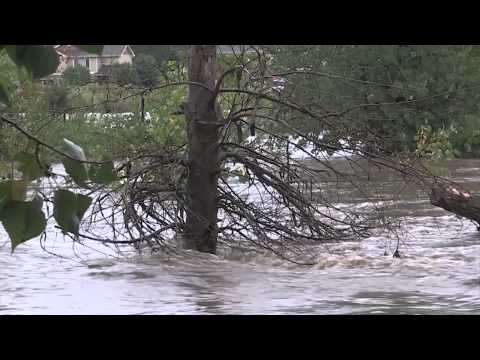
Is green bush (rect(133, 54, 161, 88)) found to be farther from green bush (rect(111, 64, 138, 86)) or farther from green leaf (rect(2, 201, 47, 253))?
green leaf (rect(2, 201, 47, 253))

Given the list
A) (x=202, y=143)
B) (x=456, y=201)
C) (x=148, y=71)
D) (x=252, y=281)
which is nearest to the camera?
(x=252, y=281)

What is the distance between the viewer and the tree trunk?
1070cm

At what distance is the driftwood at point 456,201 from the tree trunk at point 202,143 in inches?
112

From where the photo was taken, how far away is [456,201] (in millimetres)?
11477

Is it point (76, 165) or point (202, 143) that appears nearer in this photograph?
point (76, 165)

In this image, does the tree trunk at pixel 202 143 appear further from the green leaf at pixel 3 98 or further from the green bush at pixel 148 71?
the green leaf at pixel 3 98

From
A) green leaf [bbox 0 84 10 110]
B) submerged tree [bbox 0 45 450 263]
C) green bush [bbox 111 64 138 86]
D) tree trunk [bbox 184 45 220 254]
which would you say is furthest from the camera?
green bush [bbox 111 64 138 86]

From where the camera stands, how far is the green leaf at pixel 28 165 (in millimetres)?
1107

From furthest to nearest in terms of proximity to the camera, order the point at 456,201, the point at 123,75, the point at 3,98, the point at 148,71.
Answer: the point at 148,71 < the point at 456,201 < the point at 123,75 < the point at 3,98

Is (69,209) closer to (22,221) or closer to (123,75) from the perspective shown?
(22,221)

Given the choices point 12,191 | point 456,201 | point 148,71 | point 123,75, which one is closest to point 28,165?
point 12,191

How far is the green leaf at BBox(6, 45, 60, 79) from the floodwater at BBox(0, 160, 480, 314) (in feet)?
21.2

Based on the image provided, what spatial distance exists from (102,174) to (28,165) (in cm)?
10

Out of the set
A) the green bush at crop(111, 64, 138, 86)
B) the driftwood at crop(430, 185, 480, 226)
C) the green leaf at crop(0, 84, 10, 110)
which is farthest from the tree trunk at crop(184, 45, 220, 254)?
the green leaf at crop(0, 84, 10, 110)
